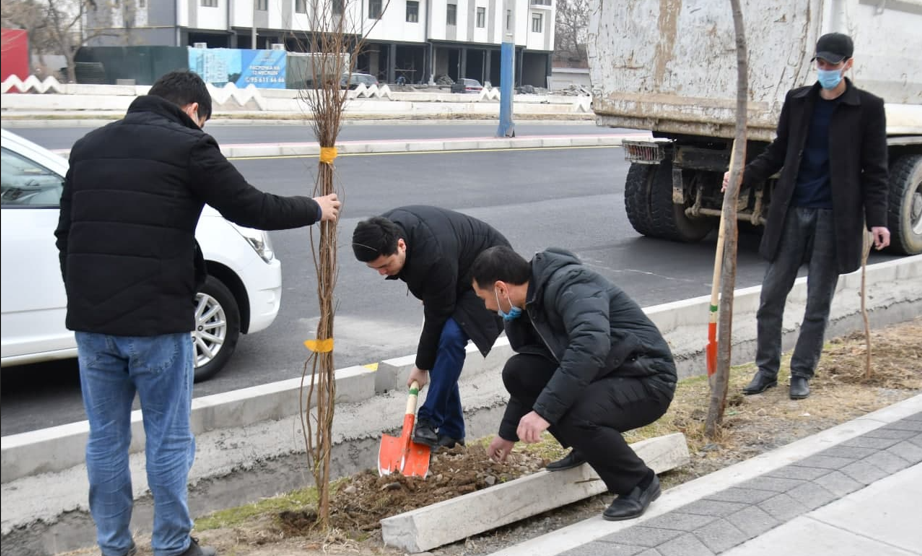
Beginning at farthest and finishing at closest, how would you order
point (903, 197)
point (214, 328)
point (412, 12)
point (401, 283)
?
1. point (412, 12)
2. point (903, 197)
3. point (401, 283)
4. point (214, 328)

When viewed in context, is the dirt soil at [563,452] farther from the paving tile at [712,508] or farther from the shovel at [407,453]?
the paving tile at [712,508]

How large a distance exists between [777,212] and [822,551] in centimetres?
250

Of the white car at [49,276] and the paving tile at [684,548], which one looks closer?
the paving tile at [684,548]

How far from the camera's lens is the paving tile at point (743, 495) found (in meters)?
→ 3.99

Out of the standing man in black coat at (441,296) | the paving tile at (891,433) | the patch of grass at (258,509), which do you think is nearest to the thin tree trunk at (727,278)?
the paving tile at (891,433)

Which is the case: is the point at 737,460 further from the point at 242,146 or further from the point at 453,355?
the point at 242,146

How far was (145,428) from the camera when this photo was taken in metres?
3.61

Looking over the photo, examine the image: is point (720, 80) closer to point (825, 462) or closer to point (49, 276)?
point (825, 462)

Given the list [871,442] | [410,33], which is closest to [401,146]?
[871,442]

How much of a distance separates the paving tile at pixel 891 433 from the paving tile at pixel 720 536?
137cm

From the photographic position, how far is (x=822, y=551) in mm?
3594

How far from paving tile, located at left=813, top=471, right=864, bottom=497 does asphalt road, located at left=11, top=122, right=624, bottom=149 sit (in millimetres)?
15359

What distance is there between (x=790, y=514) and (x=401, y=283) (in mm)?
4972

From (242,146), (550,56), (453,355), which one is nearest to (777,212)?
(453,355)
